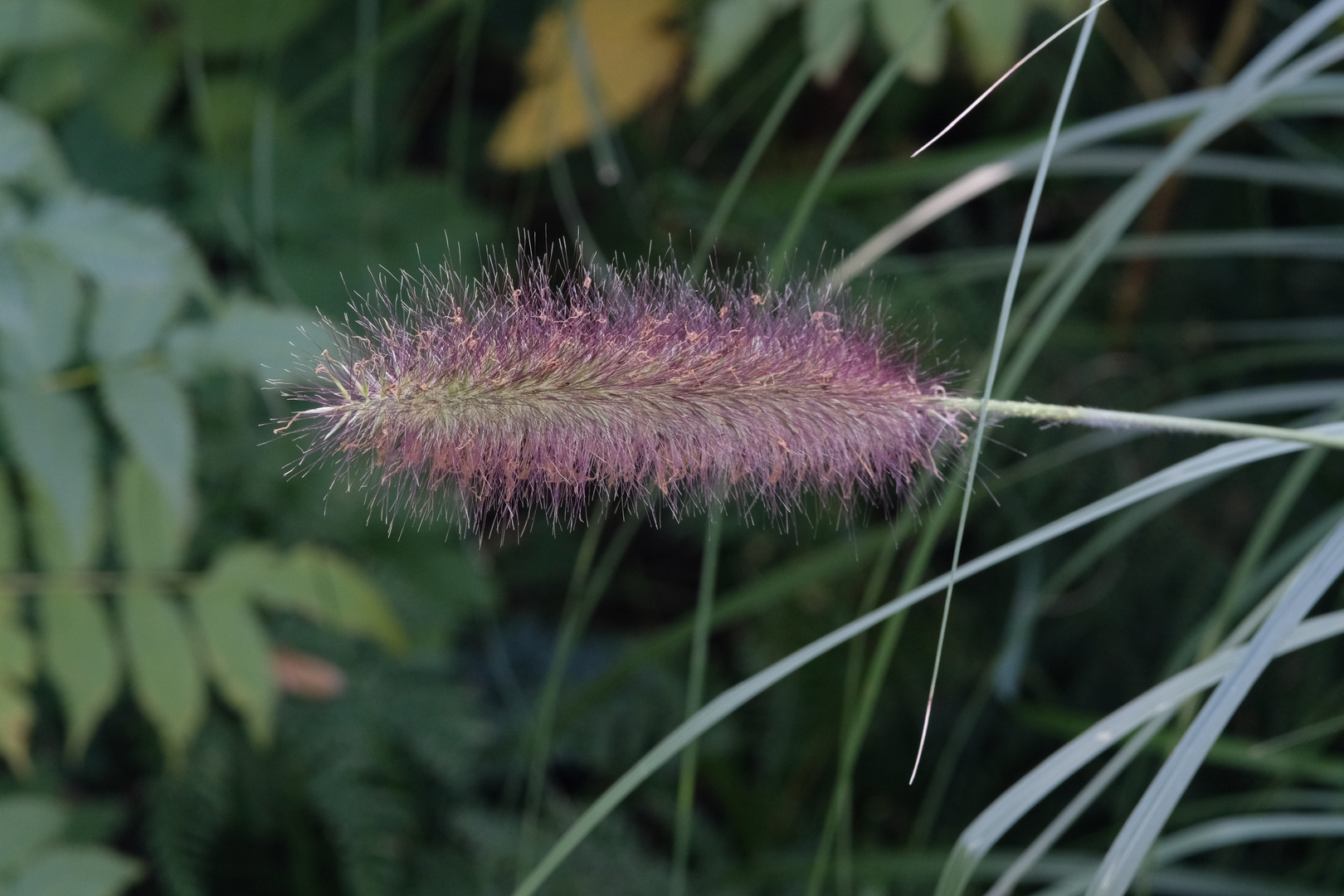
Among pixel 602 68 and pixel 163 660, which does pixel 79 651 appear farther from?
pixel 602 68

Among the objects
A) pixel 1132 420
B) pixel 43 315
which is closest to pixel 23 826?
pixel 43 315

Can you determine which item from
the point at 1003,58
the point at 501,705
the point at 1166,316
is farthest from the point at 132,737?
the point at 1166,316

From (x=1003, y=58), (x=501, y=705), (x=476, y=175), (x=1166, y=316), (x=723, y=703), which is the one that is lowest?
(x=501, y=705)

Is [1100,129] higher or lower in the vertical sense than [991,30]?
lower

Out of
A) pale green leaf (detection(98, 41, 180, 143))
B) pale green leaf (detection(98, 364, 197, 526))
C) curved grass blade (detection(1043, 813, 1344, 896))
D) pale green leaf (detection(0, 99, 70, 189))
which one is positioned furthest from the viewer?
pale green leaf (detection(98, 41, 180, 143))

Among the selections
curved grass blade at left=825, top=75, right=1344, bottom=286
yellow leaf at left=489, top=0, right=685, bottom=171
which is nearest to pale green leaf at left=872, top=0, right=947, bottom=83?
curved grass blade at left=825, top=75, right=1344, bottom=286

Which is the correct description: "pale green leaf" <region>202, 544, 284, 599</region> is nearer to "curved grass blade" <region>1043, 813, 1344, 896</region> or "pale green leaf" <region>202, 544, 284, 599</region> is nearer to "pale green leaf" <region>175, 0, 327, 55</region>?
"pale green leaf" <region>175, 0, 327, 55</region>

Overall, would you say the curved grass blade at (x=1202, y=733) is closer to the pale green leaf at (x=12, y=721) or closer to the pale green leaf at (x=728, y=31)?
the pale green leaf at (x=728, y=31)

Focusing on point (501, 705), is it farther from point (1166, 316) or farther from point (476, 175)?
point (1166, 316)
